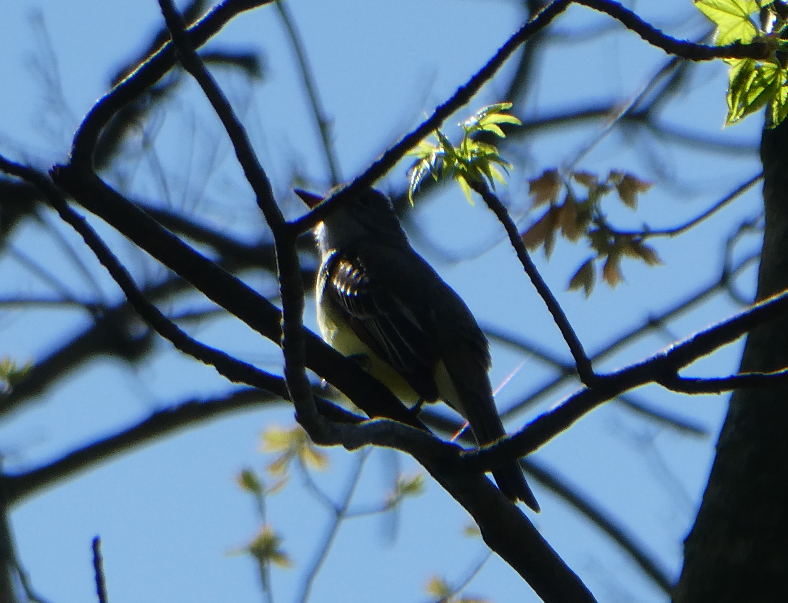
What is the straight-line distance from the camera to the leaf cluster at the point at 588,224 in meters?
5.00

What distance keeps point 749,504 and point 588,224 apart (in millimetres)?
2084

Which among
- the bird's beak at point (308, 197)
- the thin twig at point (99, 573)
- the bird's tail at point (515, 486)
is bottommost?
the thin twig at point (99, 573)

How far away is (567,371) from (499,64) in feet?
16.0

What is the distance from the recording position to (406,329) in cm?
562

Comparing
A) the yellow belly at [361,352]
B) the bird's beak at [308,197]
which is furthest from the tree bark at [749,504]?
the bird's beak at [308,197]

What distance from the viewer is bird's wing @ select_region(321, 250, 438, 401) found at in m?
5.33

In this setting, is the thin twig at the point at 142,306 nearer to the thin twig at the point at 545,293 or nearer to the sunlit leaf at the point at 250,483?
the thin twig at the point at 545,293

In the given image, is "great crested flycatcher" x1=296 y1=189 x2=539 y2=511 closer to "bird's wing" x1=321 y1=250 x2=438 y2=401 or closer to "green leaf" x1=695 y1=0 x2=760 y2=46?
"bird's wing" x1=321 y1=250 x2=438 y2=401

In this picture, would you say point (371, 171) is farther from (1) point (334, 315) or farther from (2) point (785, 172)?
(1) point (334, 315)

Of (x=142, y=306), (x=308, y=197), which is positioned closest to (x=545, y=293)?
(x=142, y=306)

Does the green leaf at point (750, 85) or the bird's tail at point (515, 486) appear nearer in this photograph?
the green leaf at point (750, 85)

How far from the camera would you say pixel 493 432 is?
503cm

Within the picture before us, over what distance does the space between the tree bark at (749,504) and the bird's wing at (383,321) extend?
6.50 feet

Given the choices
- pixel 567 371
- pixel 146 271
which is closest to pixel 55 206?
pixel 567 371
